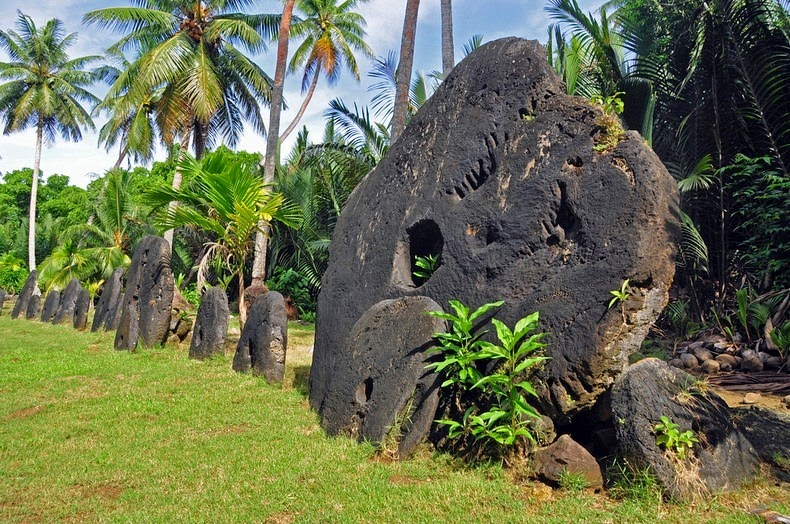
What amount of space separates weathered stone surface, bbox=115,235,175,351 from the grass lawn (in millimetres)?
2783

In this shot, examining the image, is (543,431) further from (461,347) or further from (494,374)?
(461,347)

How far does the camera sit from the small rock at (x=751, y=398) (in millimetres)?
6264

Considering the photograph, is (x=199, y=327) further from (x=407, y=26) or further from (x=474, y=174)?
(x=407, y=26)

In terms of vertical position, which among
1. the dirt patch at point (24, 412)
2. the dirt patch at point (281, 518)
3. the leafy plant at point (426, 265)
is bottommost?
the dirt patch at point (24, 412)

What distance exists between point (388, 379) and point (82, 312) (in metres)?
11.7

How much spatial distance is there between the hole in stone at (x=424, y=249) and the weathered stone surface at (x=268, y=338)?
2.11 meters

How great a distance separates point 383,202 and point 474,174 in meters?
1.20

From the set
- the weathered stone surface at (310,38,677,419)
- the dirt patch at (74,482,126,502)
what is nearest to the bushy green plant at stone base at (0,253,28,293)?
the weathered stone surface at (310,38,677,419)

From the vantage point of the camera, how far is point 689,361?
323 inches

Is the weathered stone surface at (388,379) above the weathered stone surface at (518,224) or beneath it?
beneath

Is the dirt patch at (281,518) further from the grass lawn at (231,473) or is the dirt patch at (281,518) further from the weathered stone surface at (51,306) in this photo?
the weathered stone surface at (51,306)

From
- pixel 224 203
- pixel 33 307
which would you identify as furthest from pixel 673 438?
pixel 33 307

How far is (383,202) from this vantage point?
6348 millimetres

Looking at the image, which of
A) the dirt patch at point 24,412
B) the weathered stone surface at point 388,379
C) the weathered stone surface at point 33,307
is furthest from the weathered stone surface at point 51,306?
the weathered stone surface at point 388,379
